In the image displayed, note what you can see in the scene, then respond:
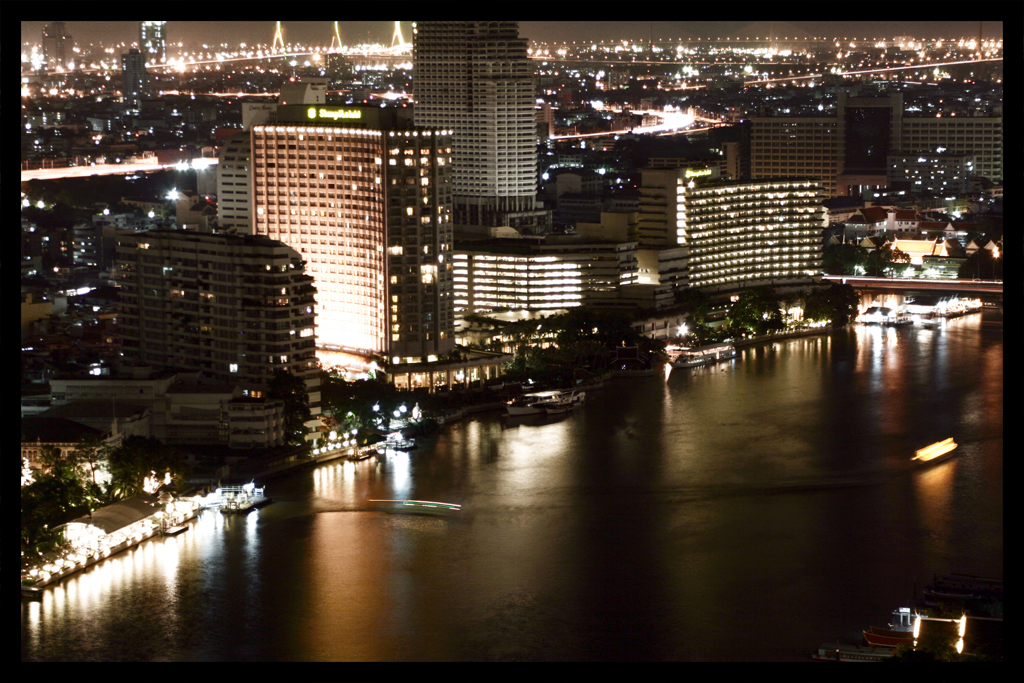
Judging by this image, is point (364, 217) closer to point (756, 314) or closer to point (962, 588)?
point (756, 314)

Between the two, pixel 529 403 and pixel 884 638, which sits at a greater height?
pixel 529 403

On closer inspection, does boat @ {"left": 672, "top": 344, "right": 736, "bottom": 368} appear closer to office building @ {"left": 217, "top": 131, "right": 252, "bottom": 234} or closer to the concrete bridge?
the concrete bridge

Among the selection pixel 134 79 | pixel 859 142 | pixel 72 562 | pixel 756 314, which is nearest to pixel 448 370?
pixel 756 314

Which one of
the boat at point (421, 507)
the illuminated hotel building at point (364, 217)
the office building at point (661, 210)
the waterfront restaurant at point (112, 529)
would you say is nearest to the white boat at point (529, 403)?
the illuminated hotel building at point (364, 217)

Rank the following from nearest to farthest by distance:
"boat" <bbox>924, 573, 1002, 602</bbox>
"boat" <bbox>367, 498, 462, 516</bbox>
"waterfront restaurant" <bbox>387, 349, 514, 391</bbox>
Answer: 1. "boat" <bbox>924, 573, 1002, 602</bbox>
2. "boat" <bbox>367, 498, 462, 516</bbox>
3. "waterfront restaurant" <bbox>387, 349, 514, 391</bbox>

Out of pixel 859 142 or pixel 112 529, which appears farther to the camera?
pixel 859 142

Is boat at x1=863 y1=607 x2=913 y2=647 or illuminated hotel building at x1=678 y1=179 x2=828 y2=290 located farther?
illuminated hotel building at x1=678 y1=179 x2=828 y2=290

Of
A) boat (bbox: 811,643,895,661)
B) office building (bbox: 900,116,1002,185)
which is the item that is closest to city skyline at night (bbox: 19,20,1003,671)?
boat (bbox: 811,643,895,661)
